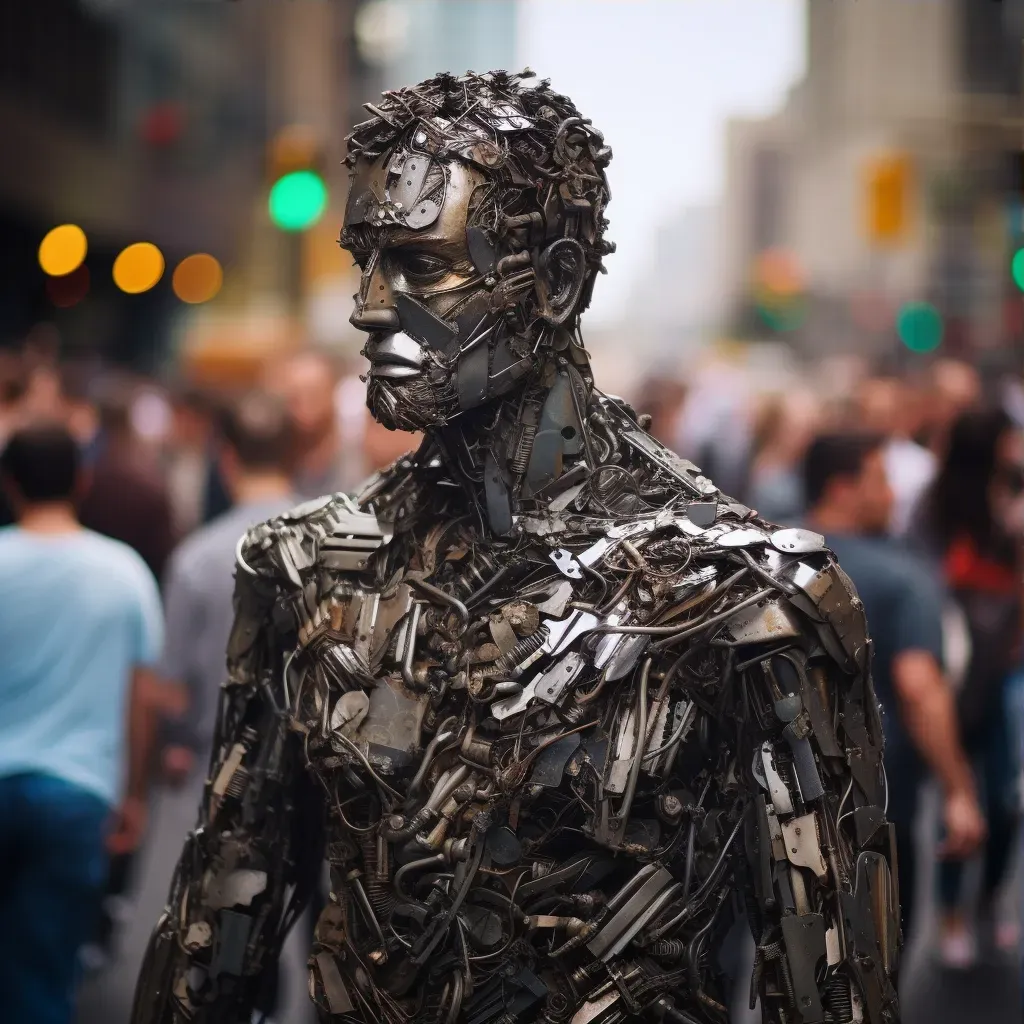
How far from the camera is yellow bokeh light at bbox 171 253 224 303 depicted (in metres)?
34.2

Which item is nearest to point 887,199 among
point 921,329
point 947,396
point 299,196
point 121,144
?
point 121,144

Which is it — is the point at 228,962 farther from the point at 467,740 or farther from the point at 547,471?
the point at 547,471

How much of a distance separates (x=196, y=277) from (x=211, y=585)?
99.5 feet

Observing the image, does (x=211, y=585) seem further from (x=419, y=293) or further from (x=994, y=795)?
(x=994, y=795)

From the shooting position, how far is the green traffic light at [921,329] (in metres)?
44.0

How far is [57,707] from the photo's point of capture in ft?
18.8

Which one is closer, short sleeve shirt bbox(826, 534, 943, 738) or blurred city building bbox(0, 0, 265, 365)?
short sleeve shirt bbox(826, 534, 943, 738)

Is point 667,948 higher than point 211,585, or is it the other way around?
point 667,948

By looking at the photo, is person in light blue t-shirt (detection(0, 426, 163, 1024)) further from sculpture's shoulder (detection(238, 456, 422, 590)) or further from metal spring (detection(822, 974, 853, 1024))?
metal spring (detection(822, 974, 853, 1024))

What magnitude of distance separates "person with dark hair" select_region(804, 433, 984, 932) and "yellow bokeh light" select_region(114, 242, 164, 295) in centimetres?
2393

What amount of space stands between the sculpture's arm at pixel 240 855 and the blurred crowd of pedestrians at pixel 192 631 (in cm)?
207

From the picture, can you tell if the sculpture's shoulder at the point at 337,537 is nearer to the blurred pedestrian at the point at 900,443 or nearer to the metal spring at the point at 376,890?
the metal spring at the point at 376,890

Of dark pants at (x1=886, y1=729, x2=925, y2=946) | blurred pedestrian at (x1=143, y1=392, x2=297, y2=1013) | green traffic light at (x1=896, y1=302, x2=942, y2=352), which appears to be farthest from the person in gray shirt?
green traffic light at (x1=896, y1=302, x2=942, y2=352)

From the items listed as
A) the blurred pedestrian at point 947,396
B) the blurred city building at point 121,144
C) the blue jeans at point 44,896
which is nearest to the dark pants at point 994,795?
the blurred pedestrian at point 947,396
